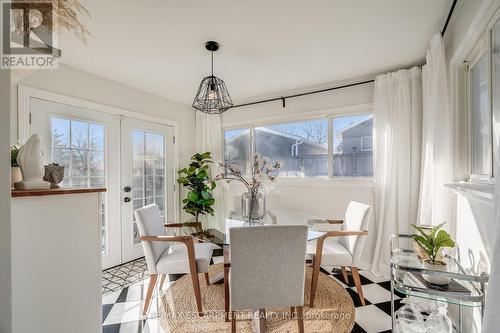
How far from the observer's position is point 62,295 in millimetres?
1129

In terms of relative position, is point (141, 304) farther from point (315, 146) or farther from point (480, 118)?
point (480, 118)

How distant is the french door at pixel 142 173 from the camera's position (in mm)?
3105

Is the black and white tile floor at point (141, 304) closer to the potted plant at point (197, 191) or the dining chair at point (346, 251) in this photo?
the dining chair at point (346, 251)

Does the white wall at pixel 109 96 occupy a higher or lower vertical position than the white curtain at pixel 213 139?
higher

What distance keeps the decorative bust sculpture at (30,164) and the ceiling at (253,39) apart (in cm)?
117

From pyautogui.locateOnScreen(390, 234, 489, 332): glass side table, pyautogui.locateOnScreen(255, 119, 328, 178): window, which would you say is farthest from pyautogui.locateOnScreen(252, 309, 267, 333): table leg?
pyautogui.locateOnScreen(255, 119, 328, 178): window

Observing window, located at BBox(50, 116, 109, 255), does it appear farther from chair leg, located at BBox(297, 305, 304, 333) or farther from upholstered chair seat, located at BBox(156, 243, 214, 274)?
chair leg, located at BBox(297, 305, 304, 333)

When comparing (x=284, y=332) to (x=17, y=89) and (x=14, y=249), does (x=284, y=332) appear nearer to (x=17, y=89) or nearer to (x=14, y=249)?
(x=14, y=249)

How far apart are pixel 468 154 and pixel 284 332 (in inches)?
77.4

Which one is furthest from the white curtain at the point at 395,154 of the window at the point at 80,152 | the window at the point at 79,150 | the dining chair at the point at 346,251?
the window at the point at 79,150

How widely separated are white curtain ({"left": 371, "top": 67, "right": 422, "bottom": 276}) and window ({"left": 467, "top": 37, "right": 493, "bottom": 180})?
2.76 feet

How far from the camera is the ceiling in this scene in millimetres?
1675

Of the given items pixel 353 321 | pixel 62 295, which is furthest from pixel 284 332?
pixel 62 295

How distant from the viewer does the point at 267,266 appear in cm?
147
